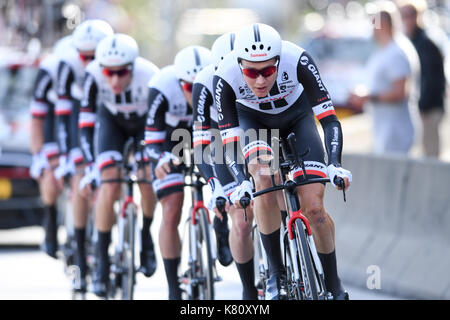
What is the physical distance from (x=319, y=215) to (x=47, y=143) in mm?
5343

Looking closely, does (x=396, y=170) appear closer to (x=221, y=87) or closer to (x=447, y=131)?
(x=221, y=87)

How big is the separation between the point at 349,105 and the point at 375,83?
29.3 ft

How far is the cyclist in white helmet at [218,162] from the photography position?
7.68 meters

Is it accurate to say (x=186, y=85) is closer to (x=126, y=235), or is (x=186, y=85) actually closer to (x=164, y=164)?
(x=164, y=164)

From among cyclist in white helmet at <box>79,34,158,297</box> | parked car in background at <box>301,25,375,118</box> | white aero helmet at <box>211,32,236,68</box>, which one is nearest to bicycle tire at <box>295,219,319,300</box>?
white aero helmet at <box>211,32,236,68</box>

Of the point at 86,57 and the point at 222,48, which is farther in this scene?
the point at 86,57

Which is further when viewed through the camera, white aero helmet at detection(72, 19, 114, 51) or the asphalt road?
white aero helmet at detection(72, 19, 114, 51)

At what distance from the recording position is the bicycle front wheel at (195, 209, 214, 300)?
26.3 ft

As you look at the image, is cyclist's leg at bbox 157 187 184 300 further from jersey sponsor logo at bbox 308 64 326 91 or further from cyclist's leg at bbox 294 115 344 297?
jersey sponsor logo at bbox 308 64 326 91

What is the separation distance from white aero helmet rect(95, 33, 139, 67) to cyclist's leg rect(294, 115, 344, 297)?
254 cm

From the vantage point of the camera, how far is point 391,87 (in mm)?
11289

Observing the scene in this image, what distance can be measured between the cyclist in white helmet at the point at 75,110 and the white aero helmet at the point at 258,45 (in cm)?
372

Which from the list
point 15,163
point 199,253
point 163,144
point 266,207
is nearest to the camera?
point 266,207

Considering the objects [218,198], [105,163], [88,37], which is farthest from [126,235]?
[218,198]
